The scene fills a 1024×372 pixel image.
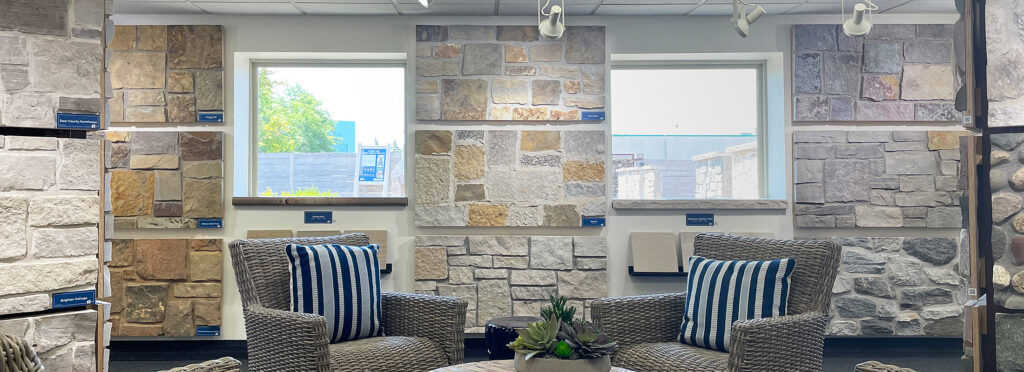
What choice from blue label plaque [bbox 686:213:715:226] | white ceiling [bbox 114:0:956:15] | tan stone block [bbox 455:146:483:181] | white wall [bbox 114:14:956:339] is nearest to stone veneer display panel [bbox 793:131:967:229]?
white wall [bbox 114:14:956:339]

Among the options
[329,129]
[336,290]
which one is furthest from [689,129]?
[336,290]

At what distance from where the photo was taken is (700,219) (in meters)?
4.57

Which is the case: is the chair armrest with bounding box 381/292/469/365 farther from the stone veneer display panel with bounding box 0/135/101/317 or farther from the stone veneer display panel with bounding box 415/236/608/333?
the stone veneer display panel with bounding box 415/236/608/333

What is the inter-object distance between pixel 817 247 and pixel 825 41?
229cm

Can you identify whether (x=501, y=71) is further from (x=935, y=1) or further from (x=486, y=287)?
(x=935, y=1)

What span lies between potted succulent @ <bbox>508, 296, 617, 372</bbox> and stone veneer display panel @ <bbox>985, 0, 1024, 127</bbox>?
4.78ft

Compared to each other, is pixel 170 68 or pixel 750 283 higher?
pixel 170 68

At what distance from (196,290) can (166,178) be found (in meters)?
0.70

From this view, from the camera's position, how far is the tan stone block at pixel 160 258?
14.7 feet

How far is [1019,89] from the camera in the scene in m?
2.23

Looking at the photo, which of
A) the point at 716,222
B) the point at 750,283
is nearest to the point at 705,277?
the point at 750,283

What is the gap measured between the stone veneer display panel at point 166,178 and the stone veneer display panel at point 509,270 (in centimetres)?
132

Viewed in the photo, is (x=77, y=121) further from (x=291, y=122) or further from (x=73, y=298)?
(x=291, y=122)

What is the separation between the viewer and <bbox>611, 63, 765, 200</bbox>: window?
4852 mm
